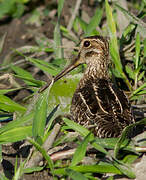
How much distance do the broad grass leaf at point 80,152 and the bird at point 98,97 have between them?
0.94ft

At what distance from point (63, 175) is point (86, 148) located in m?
0.26

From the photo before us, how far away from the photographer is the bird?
11.8 ft

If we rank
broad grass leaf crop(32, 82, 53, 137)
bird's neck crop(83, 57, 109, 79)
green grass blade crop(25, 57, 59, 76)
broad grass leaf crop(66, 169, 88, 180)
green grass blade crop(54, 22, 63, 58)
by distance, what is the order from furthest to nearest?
1. green grass blade crop(54, 22, 63, 58)
2. green grass blade crop(25, 57, 59, 76)
3. bird's neck crop(83, 57, 109, 79)
4. broad grass leaf crop(32, 82, 53, 137)
5. broad grass leaf crop(66, 169, 88, 180)

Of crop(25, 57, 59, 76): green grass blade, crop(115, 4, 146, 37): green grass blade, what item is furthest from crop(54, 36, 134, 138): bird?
crop(115, 4, 146, 37): green grass blade

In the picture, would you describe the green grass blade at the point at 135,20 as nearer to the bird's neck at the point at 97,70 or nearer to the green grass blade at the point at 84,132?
the bird's neck at the point at 97,70

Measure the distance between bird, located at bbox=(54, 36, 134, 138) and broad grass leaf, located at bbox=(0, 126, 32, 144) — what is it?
0.47 meters

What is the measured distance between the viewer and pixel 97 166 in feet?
10.9

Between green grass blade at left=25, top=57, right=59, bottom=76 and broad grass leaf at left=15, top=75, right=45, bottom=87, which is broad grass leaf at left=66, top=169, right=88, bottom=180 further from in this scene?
green grass blade at left=25, top=57, right=59, bottom=76

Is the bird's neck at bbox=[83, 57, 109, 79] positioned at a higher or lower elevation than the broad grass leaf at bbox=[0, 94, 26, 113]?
higher

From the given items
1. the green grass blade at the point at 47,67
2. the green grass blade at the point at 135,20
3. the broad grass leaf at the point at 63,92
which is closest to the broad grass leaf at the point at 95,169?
the broad grass leaf at the point at 63,92

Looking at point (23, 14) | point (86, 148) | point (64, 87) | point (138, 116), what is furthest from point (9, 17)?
point (86, 148)

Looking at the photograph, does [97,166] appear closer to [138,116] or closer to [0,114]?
[138,116]

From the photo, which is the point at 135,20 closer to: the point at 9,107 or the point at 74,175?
the point at 9,107

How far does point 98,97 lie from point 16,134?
2.63ft
